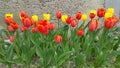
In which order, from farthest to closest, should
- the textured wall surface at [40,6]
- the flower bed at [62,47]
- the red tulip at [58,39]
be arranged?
the textured wall surface at [40,6] → the flower bed at [62,47] → the red tulip at [58,39]

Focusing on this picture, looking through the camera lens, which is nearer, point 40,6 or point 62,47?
point 62,47

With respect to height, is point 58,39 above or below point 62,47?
above

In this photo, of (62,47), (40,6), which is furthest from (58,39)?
(40,6)

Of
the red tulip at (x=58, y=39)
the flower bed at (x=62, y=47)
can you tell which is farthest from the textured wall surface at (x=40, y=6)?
the red tulip at (x=58, y=39)

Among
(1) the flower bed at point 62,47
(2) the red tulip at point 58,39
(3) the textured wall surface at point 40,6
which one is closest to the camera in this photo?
(2) the red tulip at point 58,39

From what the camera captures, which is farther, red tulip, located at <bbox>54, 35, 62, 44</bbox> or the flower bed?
the flower bed

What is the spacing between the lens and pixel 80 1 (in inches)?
251

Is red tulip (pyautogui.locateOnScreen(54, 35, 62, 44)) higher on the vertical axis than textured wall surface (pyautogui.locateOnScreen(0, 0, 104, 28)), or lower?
higher

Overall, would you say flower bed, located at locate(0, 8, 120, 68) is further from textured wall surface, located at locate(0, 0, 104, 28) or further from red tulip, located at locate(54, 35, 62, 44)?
textured wall surface, located at locate(0, 0, 104, 28)

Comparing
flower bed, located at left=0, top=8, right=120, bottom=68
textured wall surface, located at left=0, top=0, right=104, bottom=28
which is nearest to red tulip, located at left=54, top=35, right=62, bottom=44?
flower bed, located at left=0, top=8, right=120, bottom=68

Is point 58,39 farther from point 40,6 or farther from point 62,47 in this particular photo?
point 40,6

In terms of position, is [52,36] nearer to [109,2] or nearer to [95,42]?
[95,42]

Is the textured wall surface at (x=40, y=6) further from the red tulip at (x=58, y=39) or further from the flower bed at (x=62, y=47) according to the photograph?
the red tulip at (x=58, y=39)

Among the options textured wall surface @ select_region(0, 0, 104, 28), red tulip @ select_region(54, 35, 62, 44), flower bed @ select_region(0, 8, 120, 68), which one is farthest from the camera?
textured wall surface @ select_region(0, 0, 104, 28)
